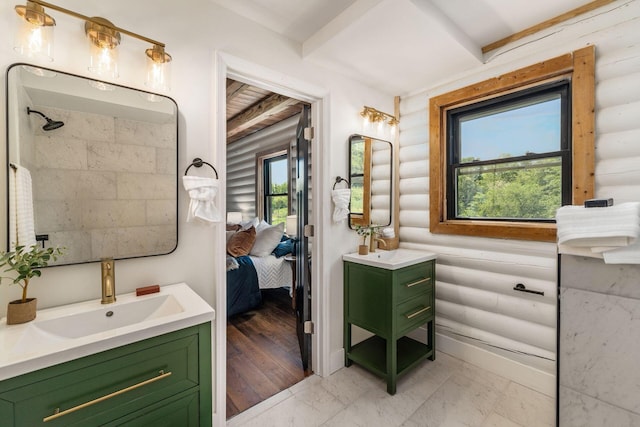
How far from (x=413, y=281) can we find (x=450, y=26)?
1836mm

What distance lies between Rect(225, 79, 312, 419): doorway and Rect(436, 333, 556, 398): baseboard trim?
1283mm

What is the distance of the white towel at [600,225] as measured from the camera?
1212mm

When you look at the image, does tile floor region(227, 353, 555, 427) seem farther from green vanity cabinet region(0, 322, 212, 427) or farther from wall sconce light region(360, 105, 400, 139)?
wall sconce light region(360, 105, 400, 139)

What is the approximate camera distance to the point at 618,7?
5.70ft

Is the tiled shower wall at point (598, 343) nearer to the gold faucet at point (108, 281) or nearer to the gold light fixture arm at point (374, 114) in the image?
the gold light fixture arm at point (374, 114)

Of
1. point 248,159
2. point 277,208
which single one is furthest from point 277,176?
point 248,159

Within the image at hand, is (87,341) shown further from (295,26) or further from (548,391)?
(548,391)

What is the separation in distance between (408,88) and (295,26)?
128cm

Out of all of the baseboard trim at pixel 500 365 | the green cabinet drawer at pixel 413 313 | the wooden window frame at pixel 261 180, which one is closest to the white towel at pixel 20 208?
the green cabinet drawer at pixel 413 313

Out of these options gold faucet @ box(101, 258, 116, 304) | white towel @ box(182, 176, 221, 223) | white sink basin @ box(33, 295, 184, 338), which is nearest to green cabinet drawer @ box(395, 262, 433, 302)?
white towel @ box(182, 176, 221, 223)

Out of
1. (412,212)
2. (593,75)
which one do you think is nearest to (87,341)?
(412,212)

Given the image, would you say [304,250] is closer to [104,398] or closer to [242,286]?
[242,286]

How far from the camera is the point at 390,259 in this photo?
240 centimetres

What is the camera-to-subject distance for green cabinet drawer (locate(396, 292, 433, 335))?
216 cm
